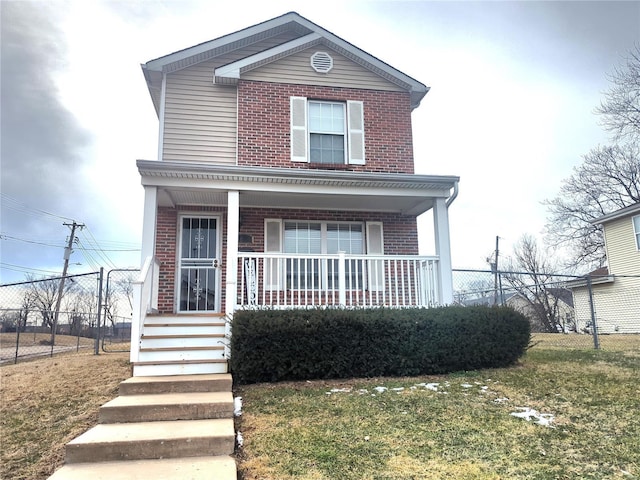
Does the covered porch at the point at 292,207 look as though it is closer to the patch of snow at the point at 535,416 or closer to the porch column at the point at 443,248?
the porch column at the point at 443,248

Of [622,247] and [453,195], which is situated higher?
[622,247]

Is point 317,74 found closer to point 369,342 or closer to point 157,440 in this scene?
point 369,342

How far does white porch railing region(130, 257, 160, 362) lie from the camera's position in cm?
606

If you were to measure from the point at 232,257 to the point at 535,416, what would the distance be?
4760mm

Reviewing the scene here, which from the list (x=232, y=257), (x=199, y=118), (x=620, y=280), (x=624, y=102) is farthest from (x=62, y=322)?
(x=624, y=102)

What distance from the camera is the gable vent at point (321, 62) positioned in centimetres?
1009

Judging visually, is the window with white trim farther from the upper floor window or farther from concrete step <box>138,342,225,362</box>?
concrete step <box>138,342,225,362</box>

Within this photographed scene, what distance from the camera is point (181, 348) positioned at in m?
6.23

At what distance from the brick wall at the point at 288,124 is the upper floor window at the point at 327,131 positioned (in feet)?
0.53

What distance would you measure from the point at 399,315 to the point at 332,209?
340 centimetres

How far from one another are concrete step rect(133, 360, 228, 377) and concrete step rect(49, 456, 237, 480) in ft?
7.22

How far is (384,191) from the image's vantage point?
7906mm

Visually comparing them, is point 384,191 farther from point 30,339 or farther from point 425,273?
point 30,339

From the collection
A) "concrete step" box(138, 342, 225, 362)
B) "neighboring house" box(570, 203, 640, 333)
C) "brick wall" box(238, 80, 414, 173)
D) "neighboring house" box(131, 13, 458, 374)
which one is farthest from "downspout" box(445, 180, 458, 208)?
"neighboring house" box(570, 203, 640, 333)
